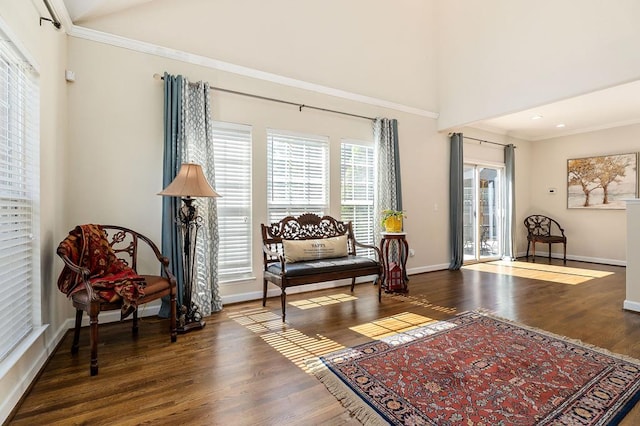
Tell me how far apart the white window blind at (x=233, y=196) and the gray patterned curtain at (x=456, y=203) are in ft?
12.2

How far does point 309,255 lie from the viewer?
368 cm

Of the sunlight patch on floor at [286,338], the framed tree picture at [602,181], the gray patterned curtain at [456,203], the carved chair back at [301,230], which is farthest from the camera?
the framed tree picture at [602,181]

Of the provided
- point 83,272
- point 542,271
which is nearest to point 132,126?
point 83,272

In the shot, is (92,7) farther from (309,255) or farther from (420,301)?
(420,301)

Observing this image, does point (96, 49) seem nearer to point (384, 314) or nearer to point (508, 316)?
point (384, 314)

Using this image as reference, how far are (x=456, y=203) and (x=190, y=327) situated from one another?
186 inches

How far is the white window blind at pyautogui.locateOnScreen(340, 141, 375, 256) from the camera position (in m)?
4.62

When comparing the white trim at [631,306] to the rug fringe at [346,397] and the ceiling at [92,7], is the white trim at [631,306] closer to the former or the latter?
the rug fringe at [346,397]

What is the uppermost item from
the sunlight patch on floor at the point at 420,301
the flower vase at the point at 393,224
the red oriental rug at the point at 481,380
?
the flower vase at the point at 393,224

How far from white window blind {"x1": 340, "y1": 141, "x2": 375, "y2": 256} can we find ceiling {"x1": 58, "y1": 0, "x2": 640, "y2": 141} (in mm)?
2180

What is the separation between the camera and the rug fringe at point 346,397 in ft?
5.43

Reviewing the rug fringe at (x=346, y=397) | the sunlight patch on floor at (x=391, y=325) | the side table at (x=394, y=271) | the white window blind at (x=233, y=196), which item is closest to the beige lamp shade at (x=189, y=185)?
the white window blind at (x=233, y=196)

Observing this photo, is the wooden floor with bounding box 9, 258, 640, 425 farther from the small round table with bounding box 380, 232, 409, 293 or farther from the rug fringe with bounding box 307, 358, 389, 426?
the small round table with bounding box 380, 232, 409, 293

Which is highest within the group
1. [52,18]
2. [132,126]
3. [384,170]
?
[52,18]
